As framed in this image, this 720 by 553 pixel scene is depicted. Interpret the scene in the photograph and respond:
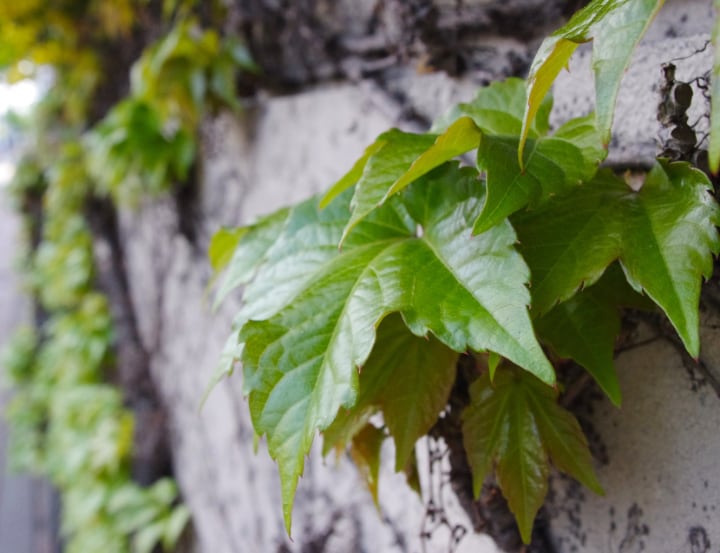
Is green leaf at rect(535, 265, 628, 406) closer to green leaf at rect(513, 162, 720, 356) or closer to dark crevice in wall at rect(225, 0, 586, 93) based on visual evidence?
green leaf at rect(513, 162, 720, 356)

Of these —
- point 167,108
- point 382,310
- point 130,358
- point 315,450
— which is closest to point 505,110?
point 382,310

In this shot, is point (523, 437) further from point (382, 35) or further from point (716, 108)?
point (382, 35)

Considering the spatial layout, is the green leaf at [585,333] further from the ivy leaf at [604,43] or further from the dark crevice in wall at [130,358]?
the dark crevice in wall at [130,358]

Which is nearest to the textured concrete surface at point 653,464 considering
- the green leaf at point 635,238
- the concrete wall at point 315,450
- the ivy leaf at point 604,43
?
the concrete wall at point 315,450

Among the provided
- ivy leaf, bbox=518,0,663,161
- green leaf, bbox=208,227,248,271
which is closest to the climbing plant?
ivy leaf, bbox=518,0,663,161

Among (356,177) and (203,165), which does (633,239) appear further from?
(203,165)
